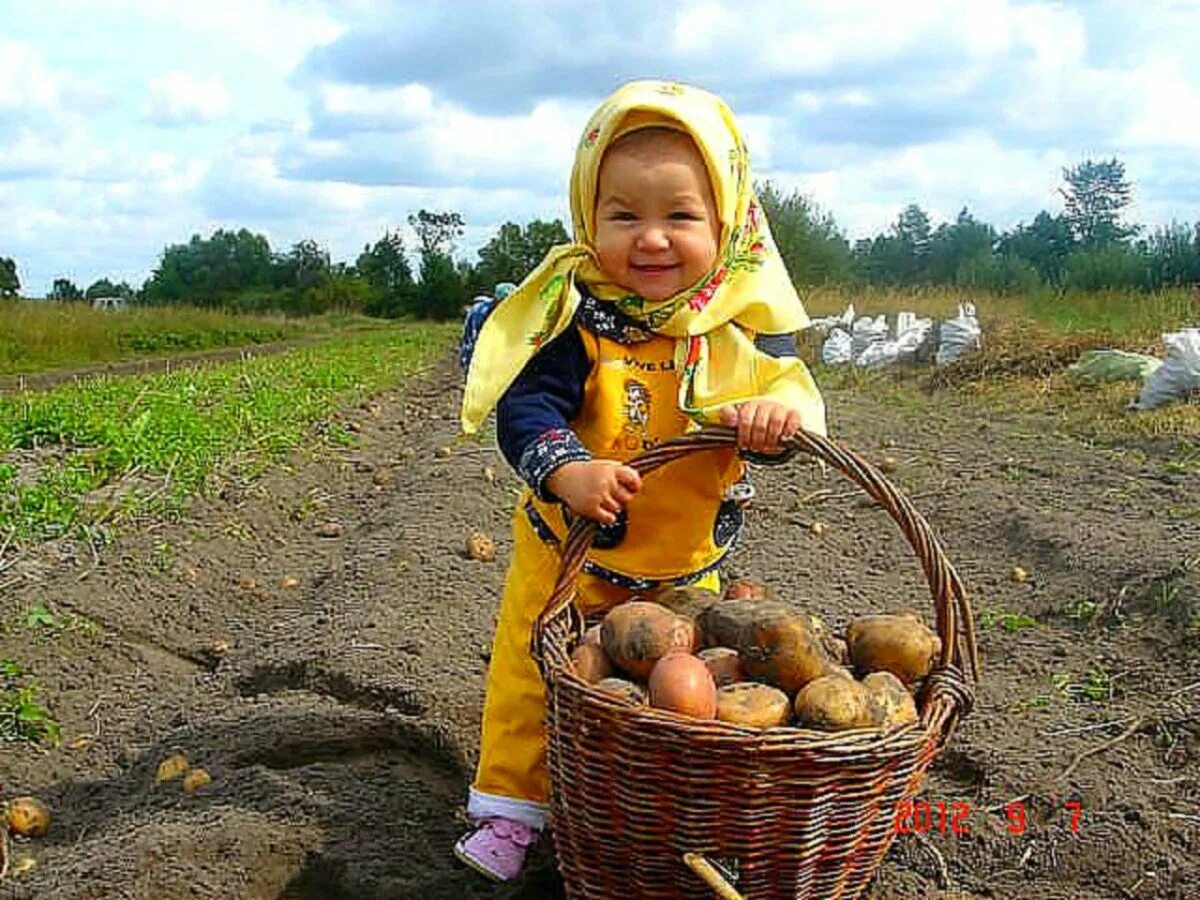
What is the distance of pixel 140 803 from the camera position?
9.97 feet

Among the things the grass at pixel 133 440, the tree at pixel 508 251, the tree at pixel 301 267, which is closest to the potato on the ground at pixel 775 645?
the grass at pixel 133 440

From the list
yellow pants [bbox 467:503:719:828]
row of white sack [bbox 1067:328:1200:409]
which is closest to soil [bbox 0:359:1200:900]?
yellow pants [bbox 467:503:719:828]

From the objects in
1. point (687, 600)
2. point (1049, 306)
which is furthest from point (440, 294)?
point (687, 600)

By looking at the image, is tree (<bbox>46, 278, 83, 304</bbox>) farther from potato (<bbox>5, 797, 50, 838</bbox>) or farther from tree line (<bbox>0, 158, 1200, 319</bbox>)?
potato (<bbox>5, 797, 50, 838</bbox>)

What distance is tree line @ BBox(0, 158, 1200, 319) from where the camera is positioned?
29.2 metres

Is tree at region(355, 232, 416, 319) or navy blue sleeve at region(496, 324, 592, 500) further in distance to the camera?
tree at region(355, 232, 416, 319)

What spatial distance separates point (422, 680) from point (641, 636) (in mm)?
1570

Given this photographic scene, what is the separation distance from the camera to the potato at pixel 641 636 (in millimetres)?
2109

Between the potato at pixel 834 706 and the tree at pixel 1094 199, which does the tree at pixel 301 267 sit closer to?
the tree at pixel 1094 199

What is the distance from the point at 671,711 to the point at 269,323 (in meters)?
37.6

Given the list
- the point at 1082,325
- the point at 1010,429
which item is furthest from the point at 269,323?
the point at 1010,429

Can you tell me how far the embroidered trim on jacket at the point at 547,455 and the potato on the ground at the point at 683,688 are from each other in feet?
1.49

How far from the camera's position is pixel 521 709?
2.55 metres

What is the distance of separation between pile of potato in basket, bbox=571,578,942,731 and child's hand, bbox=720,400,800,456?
264mm
